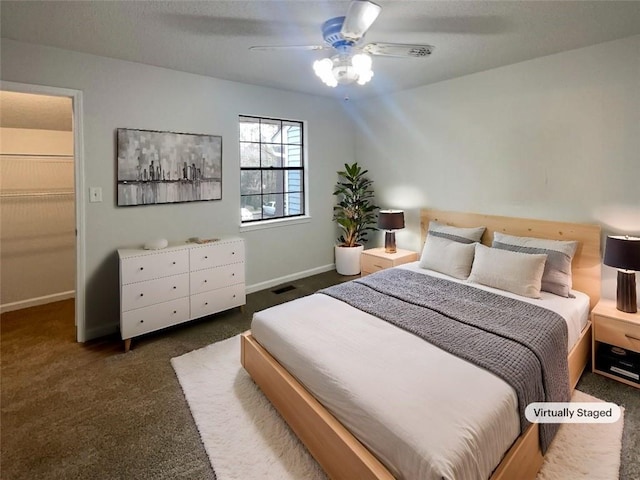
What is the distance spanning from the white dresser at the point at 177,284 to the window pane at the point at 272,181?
115 cm

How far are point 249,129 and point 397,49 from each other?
8.31 ft

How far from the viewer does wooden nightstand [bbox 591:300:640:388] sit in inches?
92.8

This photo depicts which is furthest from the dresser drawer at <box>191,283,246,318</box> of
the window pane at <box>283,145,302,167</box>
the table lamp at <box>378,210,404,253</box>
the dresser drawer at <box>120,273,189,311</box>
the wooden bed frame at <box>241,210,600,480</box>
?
the window pane at <box>283,145,302,167</box>

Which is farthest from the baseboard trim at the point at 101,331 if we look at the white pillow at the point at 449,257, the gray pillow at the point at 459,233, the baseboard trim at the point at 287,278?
the gray pillow at the point at 459,233

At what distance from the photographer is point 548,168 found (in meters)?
3.11

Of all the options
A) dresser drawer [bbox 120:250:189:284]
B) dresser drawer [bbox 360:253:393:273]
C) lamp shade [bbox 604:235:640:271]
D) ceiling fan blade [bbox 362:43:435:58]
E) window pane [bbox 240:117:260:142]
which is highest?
window pane [bbox 240:117:260:142]

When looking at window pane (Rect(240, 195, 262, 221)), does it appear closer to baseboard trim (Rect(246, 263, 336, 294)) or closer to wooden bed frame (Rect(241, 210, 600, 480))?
baseboard trim (Rect(246, 263, 336, 294))

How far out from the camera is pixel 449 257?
3223 mm

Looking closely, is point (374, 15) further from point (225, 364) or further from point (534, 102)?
point (225, 364)

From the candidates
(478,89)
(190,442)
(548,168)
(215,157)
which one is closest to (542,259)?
(548,168)

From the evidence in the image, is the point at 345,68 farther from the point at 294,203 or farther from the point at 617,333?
the point at 294,203

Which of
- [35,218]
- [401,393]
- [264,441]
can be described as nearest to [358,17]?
[401,393]

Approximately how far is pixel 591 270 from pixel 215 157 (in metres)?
3.71

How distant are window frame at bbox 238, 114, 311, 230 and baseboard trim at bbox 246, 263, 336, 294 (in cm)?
72
